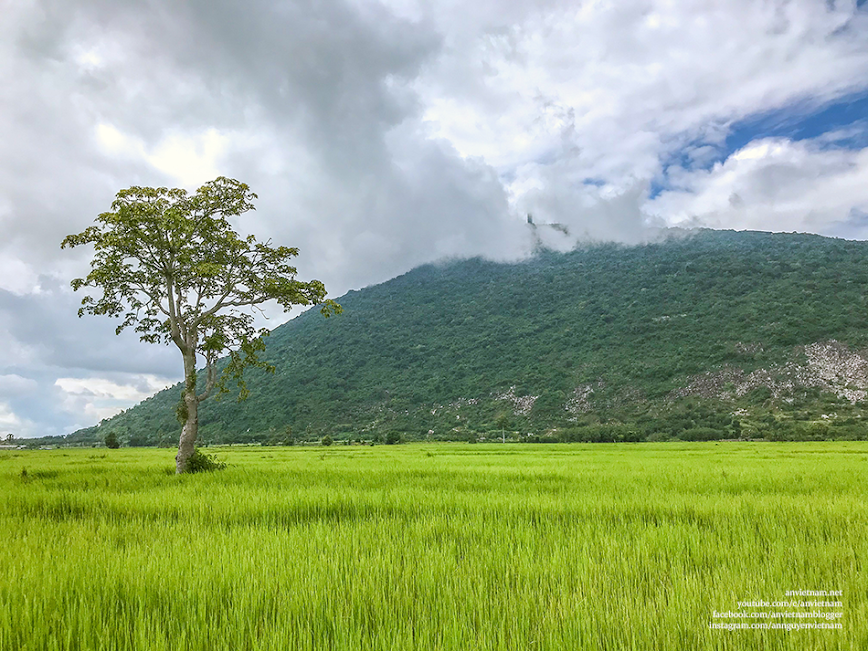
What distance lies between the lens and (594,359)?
3314 inches

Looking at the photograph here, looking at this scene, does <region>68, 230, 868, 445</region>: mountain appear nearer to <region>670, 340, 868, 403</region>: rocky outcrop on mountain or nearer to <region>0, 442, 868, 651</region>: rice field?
<region>670, 340, 868, 403</region>: rocky outcrop on mountain

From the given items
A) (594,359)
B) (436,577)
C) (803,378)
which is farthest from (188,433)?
(594,359)

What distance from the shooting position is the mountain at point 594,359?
63500 millimetres

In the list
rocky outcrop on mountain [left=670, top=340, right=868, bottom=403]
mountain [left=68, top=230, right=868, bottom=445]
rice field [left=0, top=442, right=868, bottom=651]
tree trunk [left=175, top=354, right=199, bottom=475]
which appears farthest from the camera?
mountain [left=68, top=230, right=868, bottom=445]

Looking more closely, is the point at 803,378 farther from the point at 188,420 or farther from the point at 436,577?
the point at 436,577

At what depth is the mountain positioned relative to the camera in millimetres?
63500

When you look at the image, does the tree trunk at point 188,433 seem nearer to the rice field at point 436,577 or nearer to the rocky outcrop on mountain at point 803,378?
the rice field at point 436,577

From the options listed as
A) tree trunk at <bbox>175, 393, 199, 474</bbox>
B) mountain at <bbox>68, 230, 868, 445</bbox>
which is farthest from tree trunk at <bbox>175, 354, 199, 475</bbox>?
mountain at <bbox>68, 230, 868, 445</bbox>

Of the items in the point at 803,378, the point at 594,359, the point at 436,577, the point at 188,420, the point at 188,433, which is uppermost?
the point at 594,359

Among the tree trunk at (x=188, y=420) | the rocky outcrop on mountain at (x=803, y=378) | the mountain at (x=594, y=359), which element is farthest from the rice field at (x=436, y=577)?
the rocky outcrop on mountain at (x=803, y=378)

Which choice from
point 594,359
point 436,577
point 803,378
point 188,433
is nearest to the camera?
point 436,577

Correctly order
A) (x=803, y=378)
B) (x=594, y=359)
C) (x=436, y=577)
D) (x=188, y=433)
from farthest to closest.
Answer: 1. (x=594, y=359)
2. (x=803, y=378)
3. (x=188, y=433)
4. (x=436, y=577)

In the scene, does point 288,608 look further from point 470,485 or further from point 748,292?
point 748,292

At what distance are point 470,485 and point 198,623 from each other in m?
8.48
